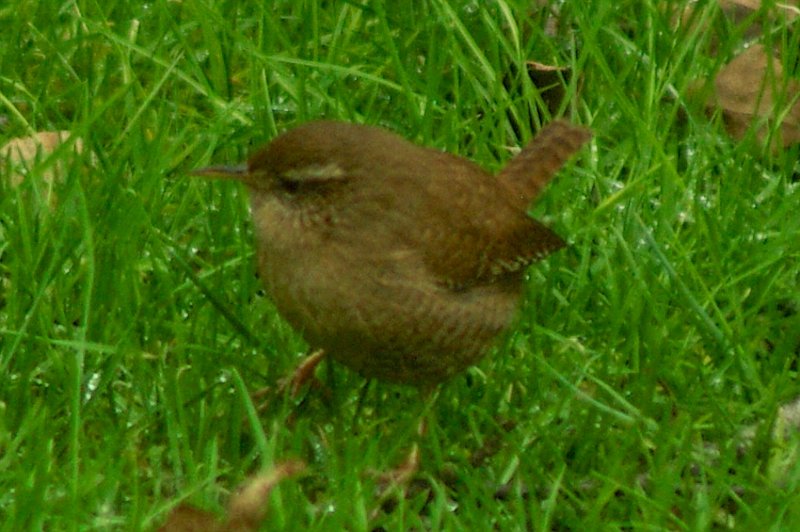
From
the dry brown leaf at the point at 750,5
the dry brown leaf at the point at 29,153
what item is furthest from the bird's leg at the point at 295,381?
the dry brown leaf at the point at 750,5

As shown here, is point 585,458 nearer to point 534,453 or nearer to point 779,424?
point 534,453

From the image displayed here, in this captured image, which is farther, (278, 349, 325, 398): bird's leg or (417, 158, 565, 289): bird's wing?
(278, 349, 325, 398): bird's leg

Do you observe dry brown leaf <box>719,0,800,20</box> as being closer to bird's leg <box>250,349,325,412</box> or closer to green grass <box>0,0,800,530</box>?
green grass <box>0,0,800,530</box>

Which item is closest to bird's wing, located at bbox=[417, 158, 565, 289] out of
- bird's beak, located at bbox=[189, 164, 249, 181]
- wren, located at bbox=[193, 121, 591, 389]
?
wren, located at bbox=[193, 121, 591, 389]

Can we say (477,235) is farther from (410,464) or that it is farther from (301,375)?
(410,464)

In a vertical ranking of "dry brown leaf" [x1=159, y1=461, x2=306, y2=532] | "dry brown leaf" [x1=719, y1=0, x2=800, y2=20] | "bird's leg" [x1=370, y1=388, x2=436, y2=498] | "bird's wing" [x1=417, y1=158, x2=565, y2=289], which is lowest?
"bird's leg" [x1=370, y1=388, x2=436, y2=498]

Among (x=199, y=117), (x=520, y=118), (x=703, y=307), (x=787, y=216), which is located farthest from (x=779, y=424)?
(x=199, y=117)

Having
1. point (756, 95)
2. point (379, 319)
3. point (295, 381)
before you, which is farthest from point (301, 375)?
point (756, 95)
